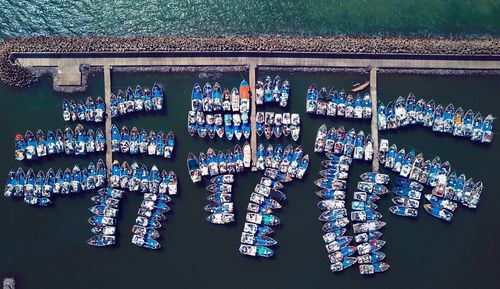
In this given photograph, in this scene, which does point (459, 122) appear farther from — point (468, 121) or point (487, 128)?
point (487, 128)

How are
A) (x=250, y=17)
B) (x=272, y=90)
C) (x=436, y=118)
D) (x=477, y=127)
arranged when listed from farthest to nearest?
(x=250, y=17)
(x=272, y=90)
(x=436, y=118)
(x=477, y=127)

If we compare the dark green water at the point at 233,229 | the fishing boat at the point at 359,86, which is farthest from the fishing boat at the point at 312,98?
the fishing boat at the point at 359,86

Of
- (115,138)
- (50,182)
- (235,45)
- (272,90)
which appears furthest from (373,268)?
(50,182)

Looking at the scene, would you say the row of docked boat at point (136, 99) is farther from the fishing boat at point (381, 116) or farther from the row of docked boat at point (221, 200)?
the fishing boat at point (381, 116)

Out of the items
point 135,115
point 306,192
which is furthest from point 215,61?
point 306,192

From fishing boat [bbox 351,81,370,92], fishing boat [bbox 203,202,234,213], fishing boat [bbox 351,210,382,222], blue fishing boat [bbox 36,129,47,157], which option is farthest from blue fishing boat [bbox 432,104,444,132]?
blue fishing boat [bbox 36,129,47,157]

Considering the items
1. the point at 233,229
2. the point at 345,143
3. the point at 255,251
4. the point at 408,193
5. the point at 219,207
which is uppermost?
the point at 345,143

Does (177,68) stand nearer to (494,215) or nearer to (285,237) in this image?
(285,237)
